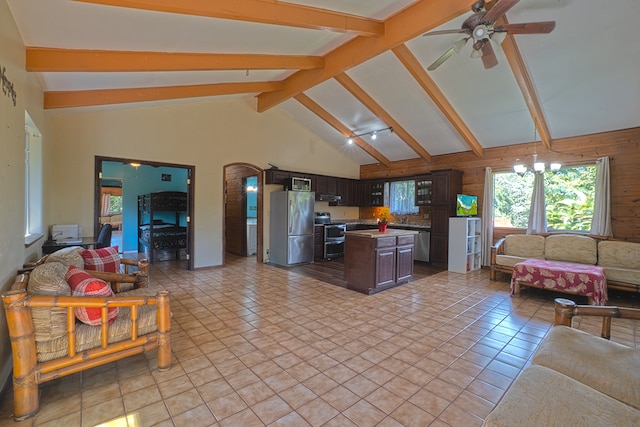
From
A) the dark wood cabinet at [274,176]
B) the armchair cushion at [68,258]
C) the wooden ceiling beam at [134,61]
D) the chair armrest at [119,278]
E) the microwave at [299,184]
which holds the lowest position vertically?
the chair armrest at [119,278]

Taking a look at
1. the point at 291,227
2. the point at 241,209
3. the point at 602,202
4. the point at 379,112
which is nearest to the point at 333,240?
the point at 291,227

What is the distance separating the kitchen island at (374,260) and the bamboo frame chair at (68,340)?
300 centimetres

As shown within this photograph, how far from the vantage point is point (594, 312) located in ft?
6.65

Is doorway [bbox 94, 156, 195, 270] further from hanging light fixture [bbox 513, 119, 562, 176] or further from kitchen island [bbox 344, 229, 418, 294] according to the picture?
hanging light fixture [bbox 513, 119, 562, 176]

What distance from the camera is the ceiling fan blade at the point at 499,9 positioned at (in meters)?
2.38

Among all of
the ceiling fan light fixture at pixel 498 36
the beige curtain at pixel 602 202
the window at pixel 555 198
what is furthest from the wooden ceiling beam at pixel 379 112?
the beige curtain at pixel 602 202

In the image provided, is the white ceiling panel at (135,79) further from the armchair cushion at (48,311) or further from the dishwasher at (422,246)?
the dishwasher at (422,246)

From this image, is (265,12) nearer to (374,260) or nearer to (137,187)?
(374,260)

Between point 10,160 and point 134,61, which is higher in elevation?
point 134,61

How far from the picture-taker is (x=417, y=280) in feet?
17.8

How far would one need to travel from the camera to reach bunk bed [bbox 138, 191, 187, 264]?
6.73m

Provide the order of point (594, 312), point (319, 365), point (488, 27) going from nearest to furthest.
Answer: point (594, 312)
point (319, 365)
point (488, 27)

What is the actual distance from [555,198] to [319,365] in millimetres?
6011

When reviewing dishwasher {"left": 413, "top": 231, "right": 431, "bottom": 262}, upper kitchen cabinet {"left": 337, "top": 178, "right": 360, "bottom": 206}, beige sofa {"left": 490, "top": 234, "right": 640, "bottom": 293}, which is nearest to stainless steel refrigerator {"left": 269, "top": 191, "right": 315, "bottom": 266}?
upper kitchen cabinet {"left": 337, "top": 178, "right": 360, "bottom": 206}
